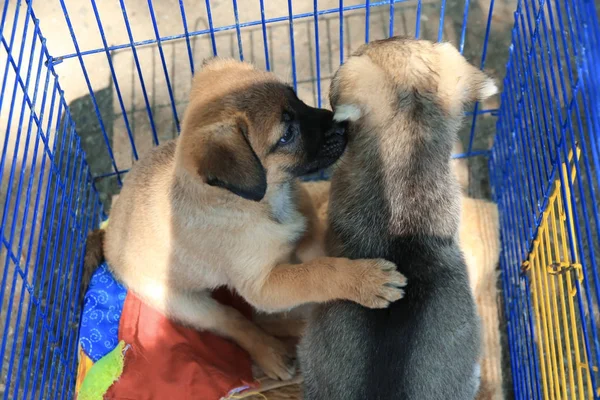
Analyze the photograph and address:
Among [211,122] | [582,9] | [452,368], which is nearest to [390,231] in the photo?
[452,368]

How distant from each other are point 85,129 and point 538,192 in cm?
352

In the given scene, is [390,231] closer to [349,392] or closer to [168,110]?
[349,392]

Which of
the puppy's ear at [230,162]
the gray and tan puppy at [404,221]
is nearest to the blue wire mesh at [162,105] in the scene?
the gray and tan puppy at [404,221]

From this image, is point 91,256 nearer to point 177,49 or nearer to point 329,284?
point 329,284

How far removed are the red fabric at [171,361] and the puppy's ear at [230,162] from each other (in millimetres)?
1415

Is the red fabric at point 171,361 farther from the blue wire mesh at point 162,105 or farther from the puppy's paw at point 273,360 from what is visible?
the blue wire mesh at point 162,105

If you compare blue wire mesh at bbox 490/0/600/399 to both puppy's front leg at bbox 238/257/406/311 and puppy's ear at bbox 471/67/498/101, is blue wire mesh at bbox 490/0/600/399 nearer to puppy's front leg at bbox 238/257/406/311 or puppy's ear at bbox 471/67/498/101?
puppy's ear at bbox 471/67/498/101

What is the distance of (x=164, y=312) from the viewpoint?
3.59 meters

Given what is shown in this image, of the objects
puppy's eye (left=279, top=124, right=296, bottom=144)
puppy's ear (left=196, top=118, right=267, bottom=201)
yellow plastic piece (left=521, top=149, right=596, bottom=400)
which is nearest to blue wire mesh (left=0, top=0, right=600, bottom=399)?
yellow plastic piece (left=521, top=149, right=596, bottom=400)

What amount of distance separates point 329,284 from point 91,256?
1.63 meters

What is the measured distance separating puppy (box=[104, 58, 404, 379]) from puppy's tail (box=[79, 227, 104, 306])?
134 mm

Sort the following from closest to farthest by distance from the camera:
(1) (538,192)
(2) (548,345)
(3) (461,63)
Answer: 1. (3) (461,63)
2. (2) (548,345)
3. (1) (538,192)

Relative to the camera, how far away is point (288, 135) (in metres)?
2.79

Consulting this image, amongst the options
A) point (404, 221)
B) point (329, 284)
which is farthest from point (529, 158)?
point (329, 284)
